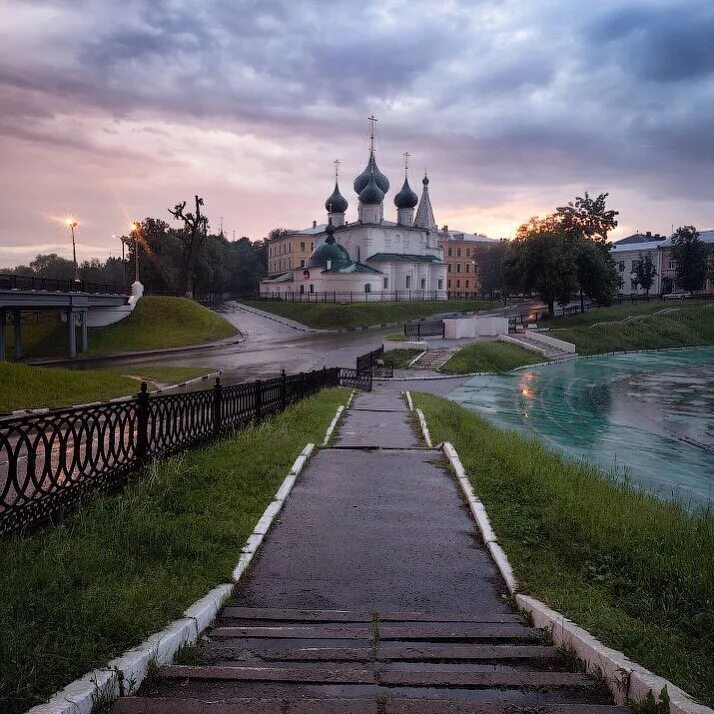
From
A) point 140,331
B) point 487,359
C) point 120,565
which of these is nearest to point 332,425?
point 120,565

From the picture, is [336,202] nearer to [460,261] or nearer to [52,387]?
[460,261]

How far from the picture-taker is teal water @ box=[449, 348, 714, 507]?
15160mm

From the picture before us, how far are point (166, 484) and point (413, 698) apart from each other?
488 centimetres

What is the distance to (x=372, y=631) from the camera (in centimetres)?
447

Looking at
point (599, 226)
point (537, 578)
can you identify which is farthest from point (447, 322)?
point (537, 578)

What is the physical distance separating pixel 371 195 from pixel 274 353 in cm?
4585

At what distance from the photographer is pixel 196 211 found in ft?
195

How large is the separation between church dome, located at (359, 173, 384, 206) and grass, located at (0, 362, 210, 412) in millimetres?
57991

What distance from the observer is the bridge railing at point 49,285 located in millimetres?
29469

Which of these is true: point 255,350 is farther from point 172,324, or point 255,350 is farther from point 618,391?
point 618,391

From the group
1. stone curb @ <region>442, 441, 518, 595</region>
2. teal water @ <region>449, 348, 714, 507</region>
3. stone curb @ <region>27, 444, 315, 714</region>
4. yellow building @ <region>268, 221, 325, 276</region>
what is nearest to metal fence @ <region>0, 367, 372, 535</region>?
stone curb @ <region>27, 444, 315, 714</region>

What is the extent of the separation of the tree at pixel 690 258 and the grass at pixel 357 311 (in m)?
29.6

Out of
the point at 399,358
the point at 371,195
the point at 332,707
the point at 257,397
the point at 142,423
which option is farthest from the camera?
the point at 371,195

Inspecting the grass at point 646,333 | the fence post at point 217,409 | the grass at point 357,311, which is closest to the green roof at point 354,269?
the grass at point 357,311
